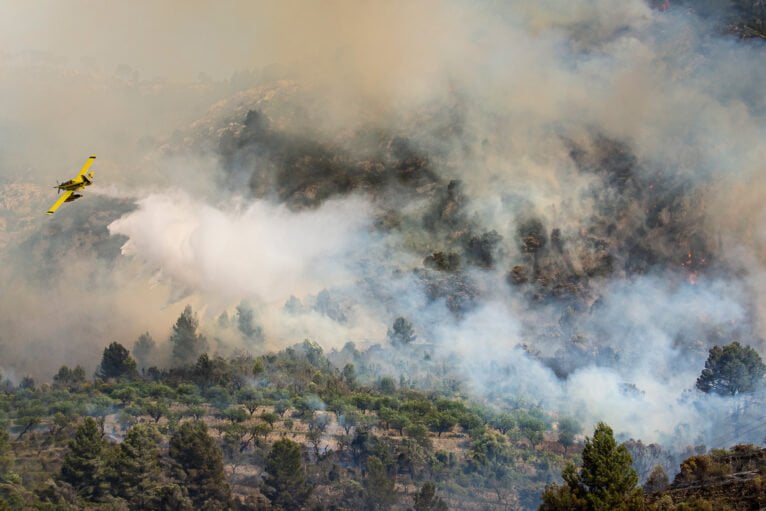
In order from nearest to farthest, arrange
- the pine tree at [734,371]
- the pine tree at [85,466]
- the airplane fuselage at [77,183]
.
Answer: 1. the airplane fuselage at [77,183]
2. the pine tree at [85,466]
3. the pine tree at [734,371]

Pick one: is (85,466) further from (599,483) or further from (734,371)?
(734,371)

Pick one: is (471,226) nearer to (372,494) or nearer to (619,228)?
(619,228)

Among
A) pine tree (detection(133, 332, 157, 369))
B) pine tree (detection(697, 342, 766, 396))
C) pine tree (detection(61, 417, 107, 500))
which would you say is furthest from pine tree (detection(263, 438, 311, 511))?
pine tree (detection(697, 342, 766, 396))

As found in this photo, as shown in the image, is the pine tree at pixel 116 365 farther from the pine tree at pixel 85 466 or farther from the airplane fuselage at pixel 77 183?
the airplane fuselage at pixel 77 183

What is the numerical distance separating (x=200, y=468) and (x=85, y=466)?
14.0m

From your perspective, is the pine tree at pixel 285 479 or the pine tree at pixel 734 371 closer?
the pine tree at pixel 285 479

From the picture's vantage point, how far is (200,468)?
137875mm

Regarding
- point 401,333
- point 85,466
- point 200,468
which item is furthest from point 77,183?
point 401,333

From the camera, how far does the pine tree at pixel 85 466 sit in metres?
132

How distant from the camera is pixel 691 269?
173750 millimetres

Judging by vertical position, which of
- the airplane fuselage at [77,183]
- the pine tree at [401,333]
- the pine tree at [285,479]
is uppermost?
the pine tree at [401,333]

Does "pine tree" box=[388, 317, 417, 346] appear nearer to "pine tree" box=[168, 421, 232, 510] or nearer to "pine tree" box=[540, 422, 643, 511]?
"pine tree" box=[168, 421, 232, 510]

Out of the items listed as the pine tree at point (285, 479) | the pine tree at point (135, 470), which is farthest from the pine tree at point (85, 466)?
the pine tree at point (285, 479)

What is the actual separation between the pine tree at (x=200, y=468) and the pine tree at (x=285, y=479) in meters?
5.65
